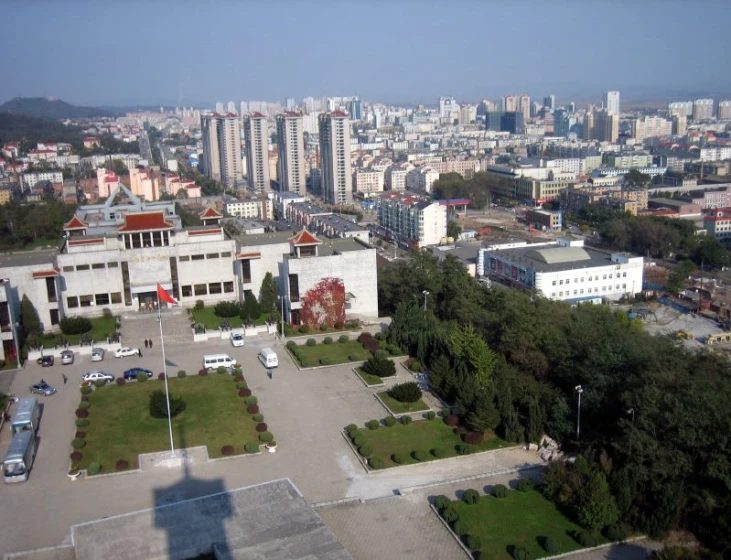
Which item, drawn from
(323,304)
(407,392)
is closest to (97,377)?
(323,304)

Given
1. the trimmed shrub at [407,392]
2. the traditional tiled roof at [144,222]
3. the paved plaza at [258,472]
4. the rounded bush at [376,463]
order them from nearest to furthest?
the paved plaza at [258,472], the rounded bush at [376,463], the trimmed shrub at [407,392], the traditional tiled roof at [144,222]

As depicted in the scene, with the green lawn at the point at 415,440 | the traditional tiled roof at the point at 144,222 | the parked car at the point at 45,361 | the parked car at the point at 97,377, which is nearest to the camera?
the green lawn at the point at 415,440

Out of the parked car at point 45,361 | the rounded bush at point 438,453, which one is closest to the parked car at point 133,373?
the parked car at point 45,361

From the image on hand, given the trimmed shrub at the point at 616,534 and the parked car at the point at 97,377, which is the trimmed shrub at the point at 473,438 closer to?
the trimmed shrub at the point at 616,534

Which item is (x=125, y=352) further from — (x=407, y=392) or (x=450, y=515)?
(x=450, y=515)

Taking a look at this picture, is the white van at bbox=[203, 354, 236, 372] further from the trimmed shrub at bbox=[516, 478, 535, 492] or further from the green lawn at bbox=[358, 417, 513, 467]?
the trimmed shrub at bbox=[516, 478, 535, 492]

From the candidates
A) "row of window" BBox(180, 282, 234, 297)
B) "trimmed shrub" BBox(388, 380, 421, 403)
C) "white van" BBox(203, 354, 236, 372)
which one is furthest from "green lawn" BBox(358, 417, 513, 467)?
"row of window" BBox(180, 282, 234, 297)

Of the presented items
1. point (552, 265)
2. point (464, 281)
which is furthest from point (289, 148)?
point (464, 281)
